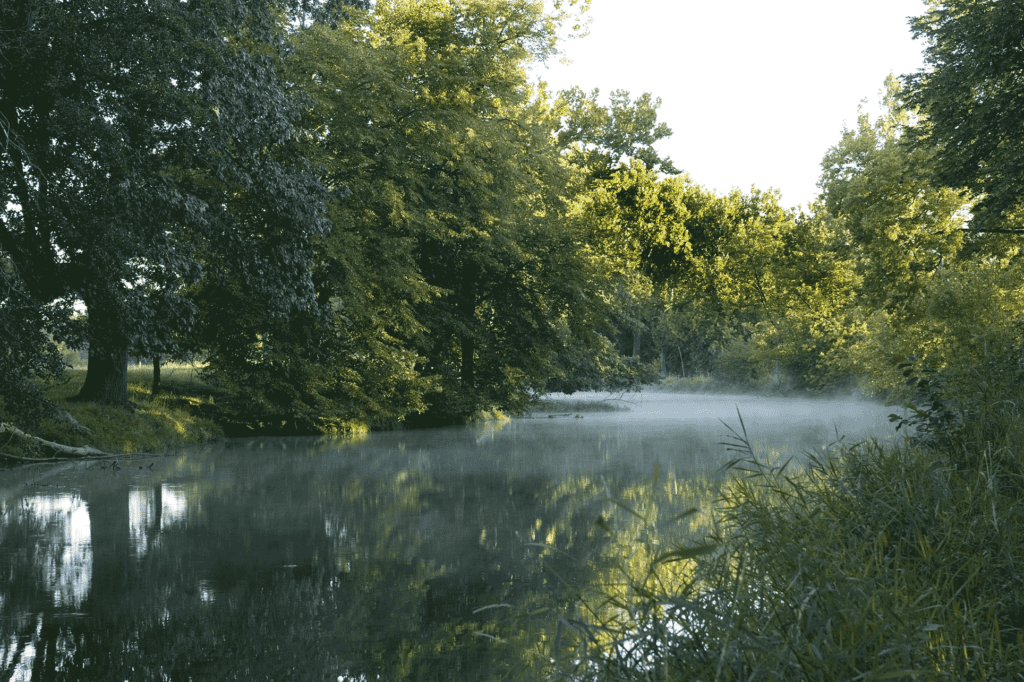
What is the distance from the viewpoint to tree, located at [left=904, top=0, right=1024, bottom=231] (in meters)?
14.7

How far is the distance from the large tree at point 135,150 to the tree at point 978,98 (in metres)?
10.9

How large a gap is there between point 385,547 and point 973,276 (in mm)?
18502

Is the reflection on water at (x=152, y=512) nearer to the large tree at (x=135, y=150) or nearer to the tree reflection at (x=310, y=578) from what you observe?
the tree reflection at (x=310, y=578)

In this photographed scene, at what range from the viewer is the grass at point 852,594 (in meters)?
3.00

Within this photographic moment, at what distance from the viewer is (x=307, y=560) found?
8.20m

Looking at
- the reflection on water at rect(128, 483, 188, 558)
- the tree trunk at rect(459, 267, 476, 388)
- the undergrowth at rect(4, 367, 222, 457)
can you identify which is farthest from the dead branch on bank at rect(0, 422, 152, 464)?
the tree trunk at rect(459, 267, 476, 388)

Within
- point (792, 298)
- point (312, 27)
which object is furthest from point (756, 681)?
point (792, 298)

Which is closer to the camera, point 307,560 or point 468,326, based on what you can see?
point 307,560

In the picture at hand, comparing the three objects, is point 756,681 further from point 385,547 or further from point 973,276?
point 973,276

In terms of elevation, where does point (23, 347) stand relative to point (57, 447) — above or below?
above

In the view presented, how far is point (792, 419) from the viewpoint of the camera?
2689cm

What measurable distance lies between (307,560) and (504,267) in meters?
18.5

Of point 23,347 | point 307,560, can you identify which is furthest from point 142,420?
point 307,560

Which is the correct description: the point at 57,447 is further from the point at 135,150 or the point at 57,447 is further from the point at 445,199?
the point at 445,199
